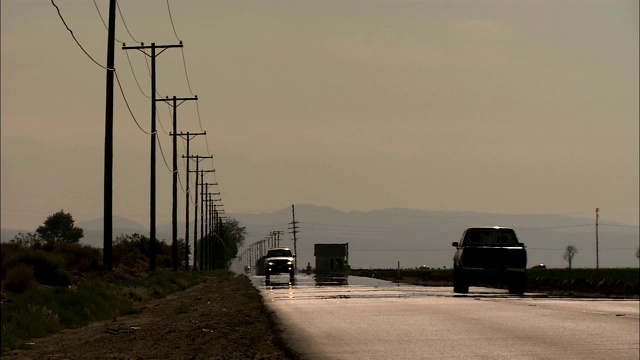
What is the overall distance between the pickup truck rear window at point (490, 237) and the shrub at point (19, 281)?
48.8ft

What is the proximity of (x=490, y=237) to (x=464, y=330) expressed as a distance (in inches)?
832

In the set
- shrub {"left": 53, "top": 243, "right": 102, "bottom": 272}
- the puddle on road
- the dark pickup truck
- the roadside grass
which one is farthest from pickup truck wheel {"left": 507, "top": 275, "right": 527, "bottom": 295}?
shrub {"left": 53, "top": 243, "right": 102, "bottom": 272}

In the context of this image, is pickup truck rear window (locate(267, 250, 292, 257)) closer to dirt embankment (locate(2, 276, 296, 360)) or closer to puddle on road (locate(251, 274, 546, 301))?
puddle on road (locate(251, 274, 546, 301))

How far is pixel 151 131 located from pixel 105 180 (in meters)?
19.9

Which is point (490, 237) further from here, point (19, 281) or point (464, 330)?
point (464, 330)

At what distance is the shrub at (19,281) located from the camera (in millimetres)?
35969

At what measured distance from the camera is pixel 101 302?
31.3m

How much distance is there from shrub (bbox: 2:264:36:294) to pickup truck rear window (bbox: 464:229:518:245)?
48.8 feet

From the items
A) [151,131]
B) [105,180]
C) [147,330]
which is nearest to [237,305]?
[147,330]

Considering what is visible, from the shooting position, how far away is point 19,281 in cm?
3612

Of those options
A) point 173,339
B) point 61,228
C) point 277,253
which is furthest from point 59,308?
point 61,228

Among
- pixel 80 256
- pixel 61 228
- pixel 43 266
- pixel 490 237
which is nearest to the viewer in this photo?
pixel 490 237

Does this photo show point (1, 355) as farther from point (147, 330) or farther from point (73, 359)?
point (147, 330)

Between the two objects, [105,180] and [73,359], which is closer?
[73,359]
